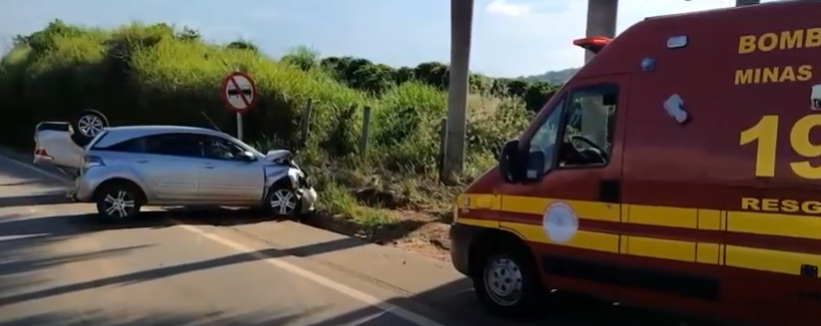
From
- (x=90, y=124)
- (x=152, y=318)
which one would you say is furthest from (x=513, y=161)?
(x=90, y=124)

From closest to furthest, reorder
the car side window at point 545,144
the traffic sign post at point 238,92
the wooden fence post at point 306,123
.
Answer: the car side window at point 545,144
the traffic sign post at point 238,92
the wooden fence post at point 306,123

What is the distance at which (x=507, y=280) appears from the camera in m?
8.20

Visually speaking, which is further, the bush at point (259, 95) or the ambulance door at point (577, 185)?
the bush at point (259, 95)

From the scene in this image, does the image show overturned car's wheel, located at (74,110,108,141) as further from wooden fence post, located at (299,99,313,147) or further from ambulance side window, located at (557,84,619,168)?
ambulance side window, located at (557,84,619,168)

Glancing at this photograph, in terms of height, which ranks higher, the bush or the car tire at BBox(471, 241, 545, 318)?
the bush

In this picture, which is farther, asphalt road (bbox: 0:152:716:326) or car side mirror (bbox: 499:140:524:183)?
asphalt road (bbox: 0:152:716:326)

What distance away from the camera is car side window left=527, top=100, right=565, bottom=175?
25.5 feet

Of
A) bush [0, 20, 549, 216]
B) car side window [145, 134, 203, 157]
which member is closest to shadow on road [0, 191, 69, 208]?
car side window [145, 134, 203, 157]

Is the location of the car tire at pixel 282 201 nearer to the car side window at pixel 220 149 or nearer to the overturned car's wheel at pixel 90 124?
the car side window at pixel 220 149

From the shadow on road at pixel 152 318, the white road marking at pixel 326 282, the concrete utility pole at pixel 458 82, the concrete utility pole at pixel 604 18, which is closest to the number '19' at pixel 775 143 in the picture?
the white road marking at pixel 326 282

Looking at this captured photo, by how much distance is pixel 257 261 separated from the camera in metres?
11.2

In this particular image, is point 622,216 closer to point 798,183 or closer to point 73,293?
point 798,183

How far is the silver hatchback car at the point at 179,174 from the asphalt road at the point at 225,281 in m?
0.54

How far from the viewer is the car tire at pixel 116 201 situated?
48.2 feet
